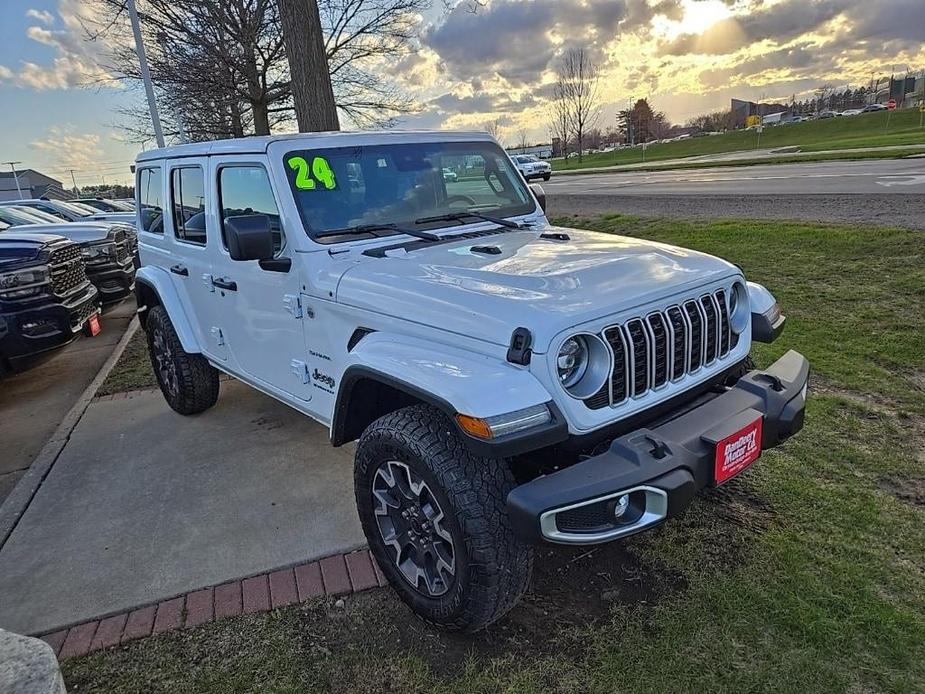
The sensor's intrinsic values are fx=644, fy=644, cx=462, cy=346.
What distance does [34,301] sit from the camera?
5555 millimetres

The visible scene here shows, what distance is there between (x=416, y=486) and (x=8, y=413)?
522 cm

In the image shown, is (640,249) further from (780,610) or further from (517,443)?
(780,610)

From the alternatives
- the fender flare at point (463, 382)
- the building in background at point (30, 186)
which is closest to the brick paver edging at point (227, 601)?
the fender flare at point (463, 382)

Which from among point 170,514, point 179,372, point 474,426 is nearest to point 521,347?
point 474,426

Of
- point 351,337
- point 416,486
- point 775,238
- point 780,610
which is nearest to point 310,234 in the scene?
point 351,337

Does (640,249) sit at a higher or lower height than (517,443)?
higher

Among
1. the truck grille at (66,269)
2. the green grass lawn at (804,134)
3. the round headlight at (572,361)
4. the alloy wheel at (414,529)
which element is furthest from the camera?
the green grass lawn at (804,134)

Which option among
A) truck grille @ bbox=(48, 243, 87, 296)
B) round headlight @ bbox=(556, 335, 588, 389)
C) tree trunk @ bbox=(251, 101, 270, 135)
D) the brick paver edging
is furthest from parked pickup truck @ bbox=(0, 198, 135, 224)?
round headlight @ bbox=(556, 335, 588, 389)

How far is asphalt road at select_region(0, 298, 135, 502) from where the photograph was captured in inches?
194

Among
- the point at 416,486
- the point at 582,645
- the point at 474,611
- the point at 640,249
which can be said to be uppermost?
the point at 640,249

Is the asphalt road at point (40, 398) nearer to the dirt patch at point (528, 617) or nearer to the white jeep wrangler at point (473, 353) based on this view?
the white jeep wrangler at point (473, 353)

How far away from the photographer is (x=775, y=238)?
8.41 meters

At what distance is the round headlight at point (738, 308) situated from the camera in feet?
10.1

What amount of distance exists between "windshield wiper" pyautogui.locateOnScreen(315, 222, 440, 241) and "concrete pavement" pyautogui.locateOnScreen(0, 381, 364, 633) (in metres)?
1.53
